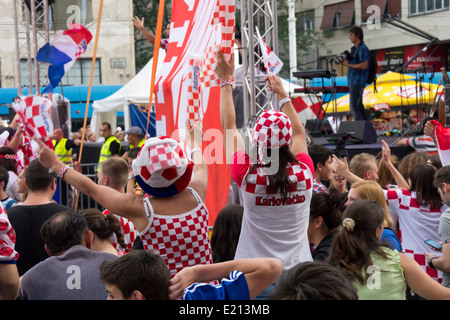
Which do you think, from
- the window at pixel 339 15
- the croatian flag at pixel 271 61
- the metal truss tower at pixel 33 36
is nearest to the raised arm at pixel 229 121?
the croatian flag at pixel 271 61

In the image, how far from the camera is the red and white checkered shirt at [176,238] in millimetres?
3115

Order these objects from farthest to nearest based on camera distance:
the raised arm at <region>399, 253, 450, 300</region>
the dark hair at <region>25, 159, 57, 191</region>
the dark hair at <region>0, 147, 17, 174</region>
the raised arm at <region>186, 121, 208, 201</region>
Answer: the dark hair at <region>0, 147, 17, 174</region> → the dark hair at <region>25, 159, 57, 191</region> → the raised arm at <region>186, 121, 208, 201</region> → the raised arm at <region>399, 253, 450, 300</region>

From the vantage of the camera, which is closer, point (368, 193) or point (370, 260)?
point (370, 260)

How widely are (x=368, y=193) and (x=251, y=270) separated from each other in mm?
1744

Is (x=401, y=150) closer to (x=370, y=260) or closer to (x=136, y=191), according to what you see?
(x=136, y=191)

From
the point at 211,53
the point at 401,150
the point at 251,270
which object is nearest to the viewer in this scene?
the point at 251,270

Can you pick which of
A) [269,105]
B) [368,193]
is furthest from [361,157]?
[368,193]

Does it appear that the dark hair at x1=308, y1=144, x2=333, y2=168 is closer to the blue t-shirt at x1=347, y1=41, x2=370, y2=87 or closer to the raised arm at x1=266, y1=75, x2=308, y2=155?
the raised arm at x1=266, y1=75, x2=308, y2=155

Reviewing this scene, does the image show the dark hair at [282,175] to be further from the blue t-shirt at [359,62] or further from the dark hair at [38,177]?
the blue t-shirt at [359,62]

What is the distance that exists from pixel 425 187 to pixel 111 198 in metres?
2.17

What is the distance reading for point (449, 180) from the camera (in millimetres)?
3680

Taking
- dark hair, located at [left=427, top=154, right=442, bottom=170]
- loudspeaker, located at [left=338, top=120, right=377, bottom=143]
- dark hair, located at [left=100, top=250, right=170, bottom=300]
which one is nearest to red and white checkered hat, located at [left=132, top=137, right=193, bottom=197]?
dark hair, located at [left=100, top=250, right=170, bottom=300]

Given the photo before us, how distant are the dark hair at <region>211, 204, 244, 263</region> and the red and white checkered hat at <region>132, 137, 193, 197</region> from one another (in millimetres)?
570

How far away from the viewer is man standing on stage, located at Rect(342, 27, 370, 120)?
10.0 meters
